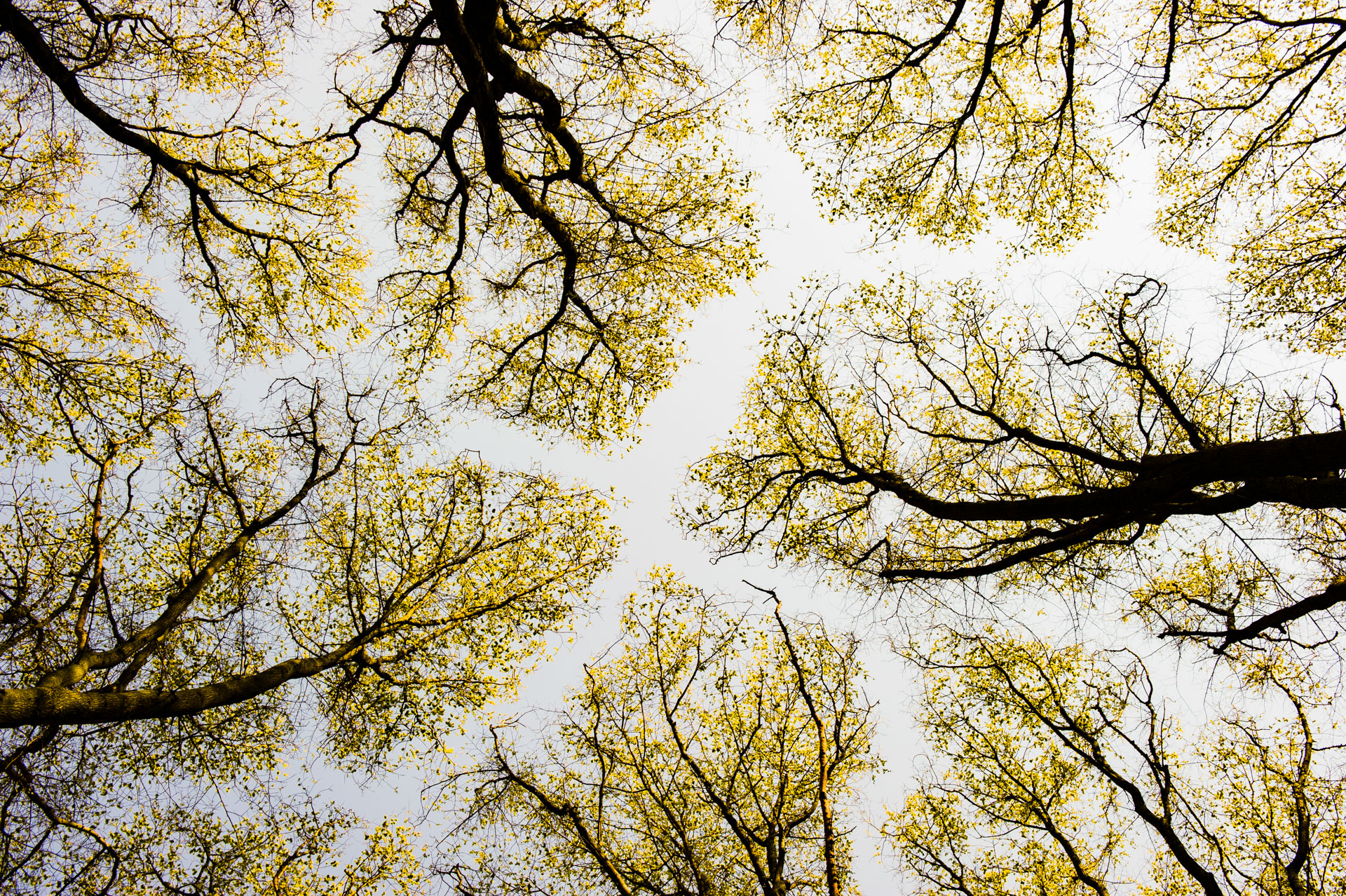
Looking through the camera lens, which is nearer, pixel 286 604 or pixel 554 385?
pixel 286 604

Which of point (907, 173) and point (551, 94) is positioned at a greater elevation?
point (907, 173)

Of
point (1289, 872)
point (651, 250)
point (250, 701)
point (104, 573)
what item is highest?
point (651, 250)

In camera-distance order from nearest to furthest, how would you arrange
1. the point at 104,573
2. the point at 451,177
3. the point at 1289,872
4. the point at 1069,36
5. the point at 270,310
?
the point at 1069,36
the point at 1289,872
the point at 104,573
the point at 451,177
the point at 270,310

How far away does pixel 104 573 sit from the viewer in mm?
9078

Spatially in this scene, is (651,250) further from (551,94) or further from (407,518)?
(407,518)

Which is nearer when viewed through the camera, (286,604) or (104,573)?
(104,573)

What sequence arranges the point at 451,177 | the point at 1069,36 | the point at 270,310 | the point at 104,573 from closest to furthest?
1. the point at 1069,36
2. the point at 104,573
3. the point at 451,177
4. the point at 270,310

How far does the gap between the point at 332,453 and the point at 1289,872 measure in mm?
16719

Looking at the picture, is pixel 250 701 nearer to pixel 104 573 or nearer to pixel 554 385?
pixel 104 573

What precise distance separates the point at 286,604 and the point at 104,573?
260 cm

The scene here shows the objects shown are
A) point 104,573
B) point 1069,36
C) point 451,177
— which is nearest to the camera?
point 1069,36

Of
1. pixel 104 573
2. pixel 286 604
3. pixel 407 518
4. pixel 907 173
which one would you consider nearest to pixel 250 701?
pixel 286 604

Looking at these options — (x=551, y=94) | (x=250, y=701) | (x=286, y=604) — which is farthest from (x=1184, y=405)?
(x=250, y=701)

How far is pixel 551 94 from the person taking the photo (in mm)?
8117
